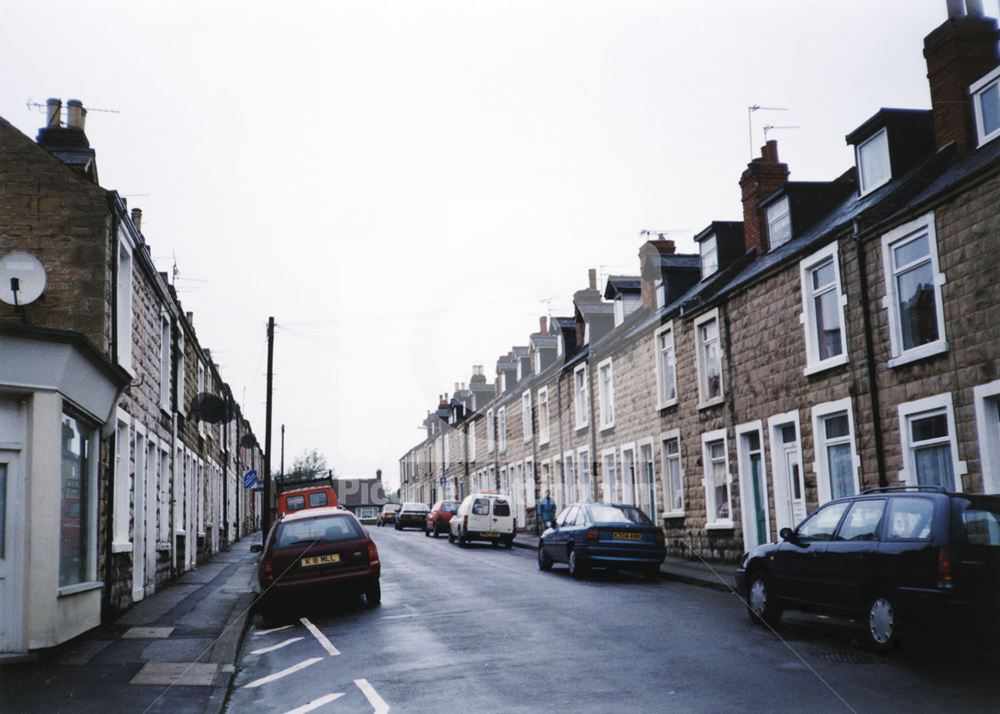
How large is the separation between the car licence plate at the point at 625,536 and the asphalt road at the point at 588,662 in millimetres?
3112

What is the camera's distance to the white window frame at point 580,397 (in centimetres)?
3265

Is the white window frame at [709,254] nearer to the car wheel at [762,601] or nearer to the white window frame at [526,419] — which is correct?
the car wheel at [762,601]

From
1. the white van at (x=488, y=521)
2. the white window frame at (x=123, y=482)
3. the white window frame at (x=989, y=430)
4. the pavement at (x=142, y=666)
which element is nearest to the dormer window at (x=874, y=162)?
the white window frame at (x=989, y=430)

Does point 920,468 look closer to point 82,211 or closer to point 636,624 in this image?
point 636,624

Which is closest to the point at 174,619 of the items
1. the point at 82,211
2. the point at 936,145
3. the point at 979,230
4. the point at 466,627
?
the point at 466,627

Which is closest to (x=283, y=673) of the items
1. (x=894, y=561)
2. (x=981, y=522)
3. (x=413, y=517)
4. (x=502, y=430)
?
(x=894, y=561)

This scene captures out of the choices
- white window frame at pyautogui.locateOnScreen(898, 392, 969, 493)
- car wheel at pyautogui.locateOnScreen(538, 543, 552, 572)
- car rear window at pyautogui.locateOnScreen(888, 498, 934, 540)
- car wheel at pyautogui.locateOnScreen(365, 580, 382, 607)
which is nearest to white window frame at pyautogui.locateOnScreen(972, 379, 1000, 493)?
white window frame at pyautogui.locateOnScreen(898, 392, 969, 493)

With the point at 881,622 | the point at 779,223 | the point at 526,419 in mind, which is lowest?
the point at 881,622

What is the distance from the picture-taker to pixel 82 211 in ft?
46.2

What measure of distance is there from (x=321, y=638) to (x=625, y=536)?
8.10 metres

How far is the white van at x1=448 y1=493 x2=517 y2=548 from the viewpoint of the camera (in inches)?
1261

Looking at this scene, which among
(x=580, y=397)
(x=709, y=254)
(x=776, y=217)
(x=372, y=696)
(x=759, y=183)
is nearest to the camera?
(x=372, y=696)

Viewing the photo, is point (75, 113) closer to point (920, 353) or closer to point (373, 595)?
point (373, 595)

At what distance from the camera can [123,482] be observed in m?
15.7
